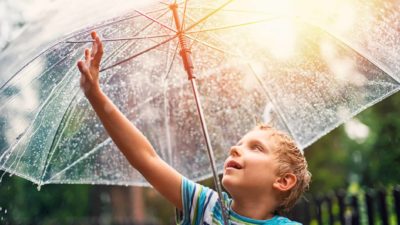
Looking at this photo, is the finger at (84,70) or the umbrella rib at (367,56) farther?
the umbrella rib at (367,56)

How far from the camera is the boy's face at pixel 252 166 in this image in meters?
2.58

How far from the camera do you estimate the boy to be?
2.52 m

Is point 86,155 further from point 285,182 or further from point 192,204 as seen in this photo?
point 285,182

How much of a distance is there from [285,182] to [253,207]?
0.63 ft

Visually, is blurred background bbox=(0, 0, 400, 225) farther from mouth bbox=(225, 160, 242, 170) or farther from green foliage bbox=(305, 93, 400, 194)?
mouth bbox=(225, 160, 242, 170)

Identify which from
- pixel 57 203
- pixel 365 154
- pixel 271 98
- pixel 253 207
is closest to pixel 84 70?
pixel 253 207

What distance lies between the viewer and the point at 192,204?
264 cm

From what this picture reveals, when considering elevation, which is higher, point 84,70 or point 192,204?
point 84,70

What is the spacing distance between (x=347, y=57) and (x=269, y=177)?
34.4 inches

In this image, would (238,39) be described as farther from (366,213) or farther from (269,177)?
(366,213)

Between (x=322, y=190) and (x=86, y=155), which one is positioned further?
(x=322, y=190)

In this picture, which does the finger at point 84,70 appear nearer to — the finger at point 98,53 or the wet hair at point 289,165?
the finger at point 98,53

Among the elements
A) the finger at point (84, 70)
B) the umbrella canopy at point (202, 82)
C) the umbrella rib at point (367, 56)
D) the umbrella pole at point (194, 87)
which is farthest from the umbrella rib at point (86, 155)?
the umbrella rib at point (367, 56)

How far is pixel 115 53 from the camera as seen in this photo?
3.03m
